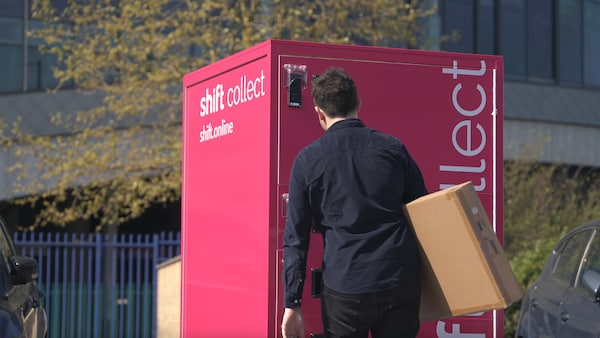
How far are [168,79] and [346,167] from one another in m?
10.8

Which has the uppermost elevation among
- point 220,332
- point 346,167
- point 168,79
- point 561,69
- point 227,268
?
point 561,69

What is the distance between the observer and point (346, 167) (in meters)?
4.72

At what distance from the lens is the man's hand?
4.69m

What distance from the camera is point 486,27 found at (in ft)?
96.3

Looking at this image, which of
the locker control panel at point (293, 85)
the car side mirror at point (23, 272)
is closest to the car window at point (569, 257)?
the locker control panel at point (293, 85)

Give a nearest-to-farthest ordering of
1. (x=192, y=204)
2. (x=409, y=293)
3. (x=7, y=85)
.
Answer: (x=409, y=293) → (x=192, y=204) → (x=7, y=85)

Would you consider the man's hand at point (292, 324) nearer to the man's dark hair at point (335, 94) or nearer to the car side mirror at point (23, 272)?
the man's dark hair at point (335, 94)

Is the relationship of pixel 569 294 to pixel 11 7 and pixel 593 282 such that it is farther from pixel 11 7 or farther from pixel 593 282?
pixel 11 7

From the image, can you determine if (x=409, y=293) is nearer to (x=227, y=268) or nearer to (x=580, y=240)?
(x=227, y=268)

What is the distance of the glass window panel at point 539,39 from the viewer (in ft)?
99.1

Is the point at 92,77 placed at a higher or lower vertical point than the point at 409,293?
higher

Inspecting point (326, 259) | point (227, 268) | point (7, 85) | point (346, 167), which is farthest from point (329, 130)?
point (7, 85)

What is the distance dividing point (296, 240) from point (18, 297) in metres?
2.90

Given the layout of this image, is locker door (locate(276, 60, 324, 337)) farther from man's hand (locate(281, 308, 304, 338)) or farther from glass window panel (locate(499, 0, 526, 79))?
glass window panel (locate(499, 0, 526, 79))
